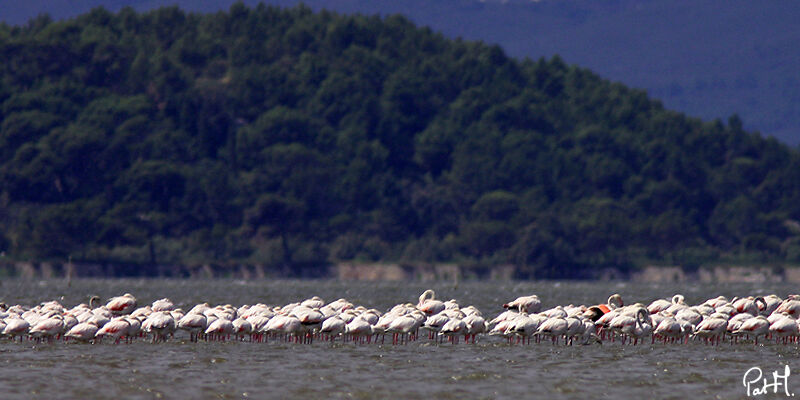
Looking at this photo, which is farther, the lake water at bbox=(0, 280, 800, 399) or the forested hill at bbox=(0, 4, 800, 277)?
the forested hill at bbox=(0, 4, 800, 277)

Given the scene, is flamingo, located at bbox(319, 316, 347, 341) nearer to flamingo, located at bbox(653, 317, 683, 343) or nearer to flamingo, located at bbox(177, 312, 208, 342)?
flamingo, located at bbox(177, 312, 208, 342)

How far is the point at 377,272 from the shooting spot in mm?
A: 161500

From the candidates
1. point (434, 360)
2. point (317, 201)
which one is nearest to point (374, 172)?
point (317, 201)

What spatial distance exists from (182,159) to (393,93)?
29.9m

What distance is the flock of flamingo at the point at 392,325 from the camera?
1364 inches

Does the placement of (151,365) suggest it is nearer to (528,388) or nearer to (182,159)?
(528,388)

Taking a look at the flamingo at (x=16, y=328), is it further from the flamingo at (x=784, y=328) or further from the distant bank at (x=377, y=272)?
the distant bank at (x=377, y=272)

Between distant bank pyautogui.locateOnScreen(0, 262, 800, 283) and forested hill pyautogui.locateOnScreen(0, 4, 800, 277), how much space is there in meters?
1.32

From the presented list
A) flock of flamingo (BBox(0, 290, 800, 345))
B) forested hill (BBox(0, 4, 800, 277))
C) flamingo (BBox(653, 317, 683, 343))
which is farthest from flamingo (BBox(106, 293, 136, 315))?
forested hill (BBox(0, 4, 800, 277))

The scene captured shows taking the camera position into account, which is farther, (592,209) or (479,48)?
(479,48)

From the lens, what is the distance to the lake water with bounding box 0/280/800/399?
2641 centimetres

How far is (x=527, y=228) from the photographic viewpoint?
162 meters

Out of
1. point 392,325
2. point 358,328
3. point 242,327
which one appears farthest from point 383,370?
point 242,327

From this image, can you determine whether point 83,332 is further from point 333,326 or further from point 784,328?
point 784,328
